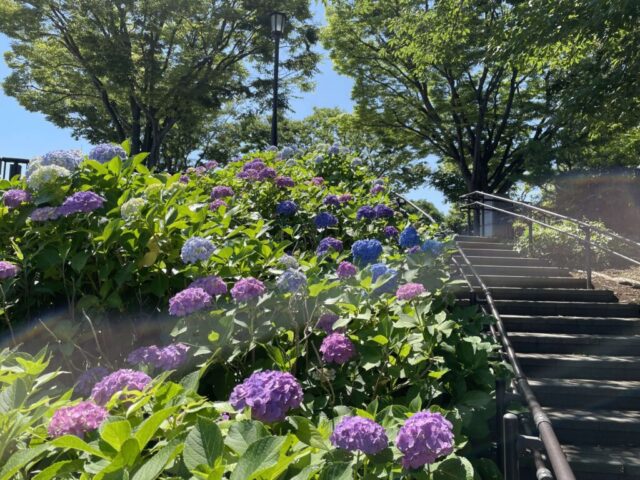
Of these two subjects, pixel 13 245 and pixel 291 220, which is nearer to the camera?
pixel 13 245

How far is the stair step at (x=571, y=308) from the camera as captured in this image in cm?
654

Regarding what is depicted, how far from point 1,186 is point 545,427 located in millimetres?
2946

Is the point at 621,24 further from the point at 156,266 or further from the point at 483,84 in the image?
the point at 483,84

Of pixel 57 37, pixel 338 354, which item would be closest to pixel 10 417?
pixel 338 354

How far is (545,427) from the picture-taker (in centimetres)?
177

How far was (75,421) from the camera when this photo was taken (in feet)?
4.11

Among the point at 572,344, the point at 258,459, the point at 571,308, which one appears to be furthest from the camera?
the point at 571,308

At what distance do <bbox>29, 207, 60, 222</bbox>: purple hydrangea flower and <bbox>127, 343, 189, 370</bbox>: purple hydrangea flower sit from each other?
0.98 m

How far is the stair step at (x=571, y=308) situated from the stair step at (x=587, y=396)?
1944mm

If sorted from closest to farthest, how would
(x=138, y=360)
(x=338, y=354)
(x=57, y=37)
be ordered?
(x=138, y=360) → (x=338, y=354) → (x=57, y=37)

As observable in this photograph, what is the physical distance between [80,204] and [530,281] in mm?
6751

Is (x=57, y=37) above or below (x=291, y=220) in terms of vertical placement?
above

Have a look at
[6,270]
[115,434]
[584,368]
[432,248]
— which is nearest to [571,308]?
[584,368]

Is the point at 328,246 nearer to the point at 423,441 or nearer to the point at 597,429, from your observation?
the point at 423,441
